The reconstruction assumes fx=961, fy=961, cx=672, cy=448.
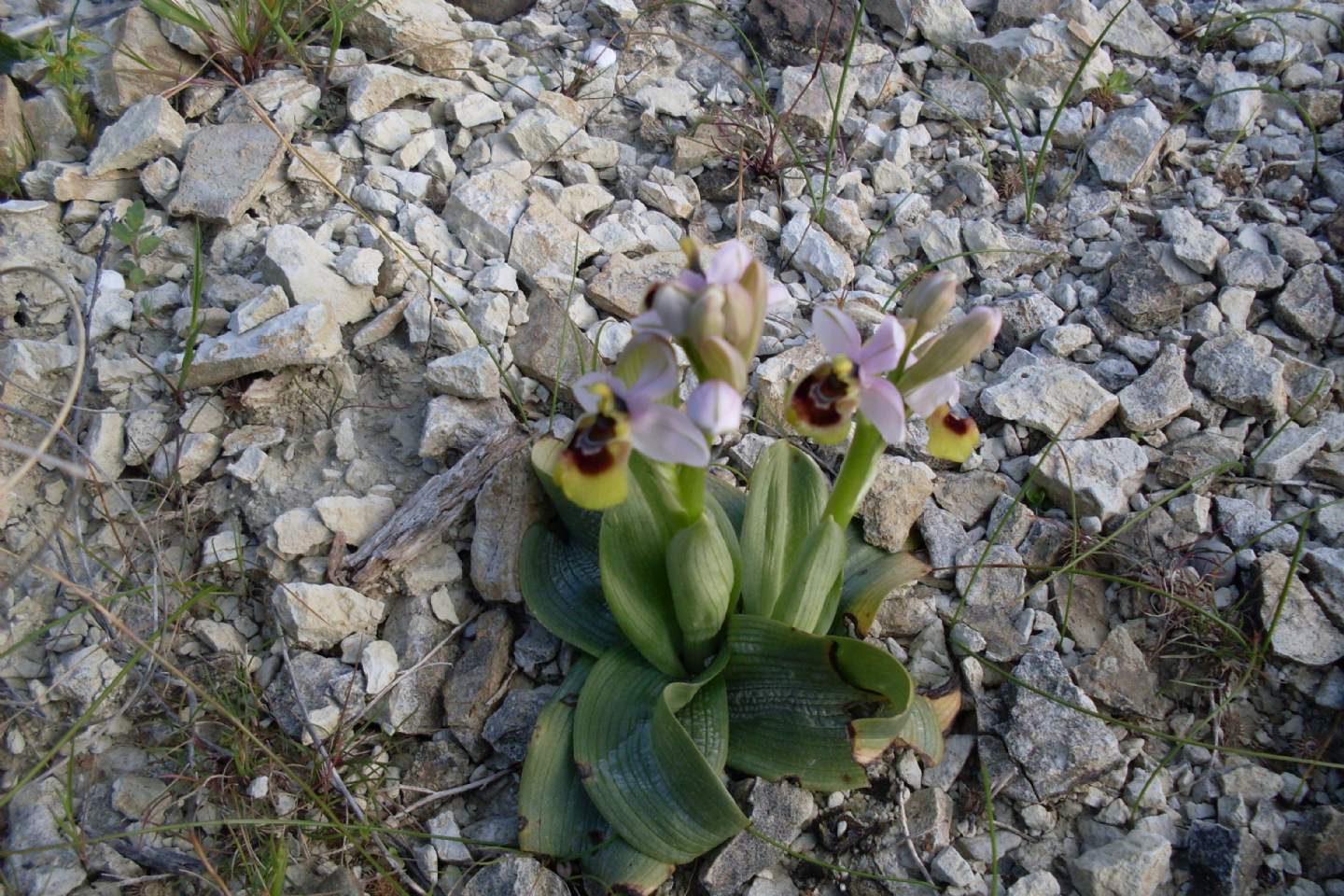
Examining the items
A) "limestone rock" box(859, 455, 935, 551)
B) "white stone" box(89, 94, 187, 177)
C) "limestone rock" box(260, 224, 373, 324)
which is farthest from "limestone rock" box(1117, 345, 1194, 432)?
"white stone" box(89, 94, 187, 177)

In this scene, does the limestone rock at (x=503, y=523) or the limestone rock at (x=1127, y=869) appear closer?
the limestone rock at (x=1127, y=869)

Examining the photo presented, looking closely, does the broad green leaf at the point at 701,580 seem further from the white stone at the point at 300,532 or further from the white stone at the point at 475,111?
the white stone at the point at 475,111

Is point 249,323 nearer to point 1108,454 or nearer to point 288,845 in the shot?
point 288,845

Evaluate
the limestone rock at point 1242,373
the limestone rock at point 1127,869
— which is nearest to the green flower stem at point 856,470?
the limestone rock at point 1127,869

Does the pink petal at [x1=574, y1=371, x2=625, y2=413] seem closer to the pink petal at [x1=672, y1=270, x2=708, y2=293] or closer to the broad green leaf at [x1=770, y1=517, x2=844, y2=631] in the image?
the pink petal at [x1=672, y1=270, x2=708, y2=293]

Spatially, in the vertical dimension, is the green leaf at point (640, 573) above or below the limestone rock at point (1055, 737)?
above

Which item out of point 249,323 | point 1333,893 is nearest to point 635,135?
point 249,323
